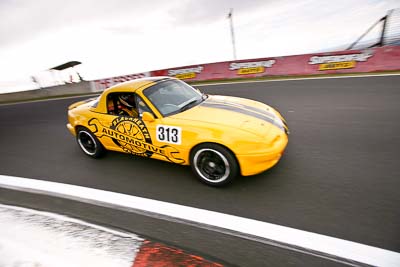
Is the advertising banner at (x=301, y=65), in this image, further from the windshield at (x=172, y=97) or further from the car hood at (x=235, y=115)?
the windshield at (x=172, y=97)

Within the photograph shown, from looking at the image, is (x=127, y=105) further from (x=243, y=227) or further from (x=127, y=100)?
(x=243, y=227)

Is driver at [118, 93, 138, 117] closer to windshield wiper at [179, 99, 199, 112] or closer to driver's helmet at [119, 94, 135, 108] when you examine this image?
driver's helmet at [119, 94, 135, 108]

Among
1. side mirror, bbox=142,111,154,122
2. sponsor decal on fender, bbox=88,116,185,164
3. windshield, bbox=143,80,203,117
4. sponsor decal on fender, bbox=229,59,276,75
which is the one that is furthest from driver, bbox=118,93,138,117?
sponsor decal on fender, bbox=229,59,276,75

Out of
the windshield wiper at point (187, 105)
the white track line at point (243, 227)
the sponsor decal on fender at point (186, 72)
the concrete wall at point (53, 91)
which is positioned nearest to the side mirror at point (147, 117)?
the windshield wiper at point (187, 105)

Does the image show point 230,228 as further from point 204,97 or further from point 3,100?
point 3,100

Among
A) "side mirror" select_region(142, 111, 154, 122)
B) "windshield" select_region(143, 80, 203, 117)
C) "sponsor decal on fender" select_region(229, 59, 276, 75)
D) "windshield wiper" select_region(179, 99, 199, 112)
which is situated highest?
"sponsor decal on fender" select_region(229, 59, 276, 75)

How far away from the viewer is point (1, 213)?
288 centimetres

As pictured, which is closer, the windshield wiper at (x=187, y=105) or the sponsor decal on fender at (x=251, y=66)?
the windshield wiper at (x=187, y=105)

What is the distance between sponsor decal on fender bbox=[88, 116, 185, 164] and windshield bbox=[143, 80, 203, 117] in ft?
1.24

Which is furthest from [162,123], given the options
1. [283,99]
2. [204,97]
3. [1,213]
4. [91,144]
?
[283,99]

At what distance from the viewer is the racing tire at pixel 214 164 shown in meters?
2.83

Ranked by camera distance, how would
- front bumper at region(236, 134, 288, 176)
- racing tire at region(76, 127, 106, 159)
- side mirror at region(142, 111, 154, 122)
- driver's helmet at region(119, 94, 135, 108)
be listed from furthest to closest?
racing tire at region(76, 127, 106, 159)
driver's helmet at region(119, 94, 135, 108)
side mirror at region(142, 111, 154, 122)
front bumper at region(236, 134, 288, 176)

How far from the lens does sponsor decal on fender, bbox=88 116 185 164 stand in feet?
10.7

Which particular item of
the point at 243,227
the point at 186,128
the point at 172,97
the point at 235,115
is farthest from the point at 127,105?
the point at 243,227
